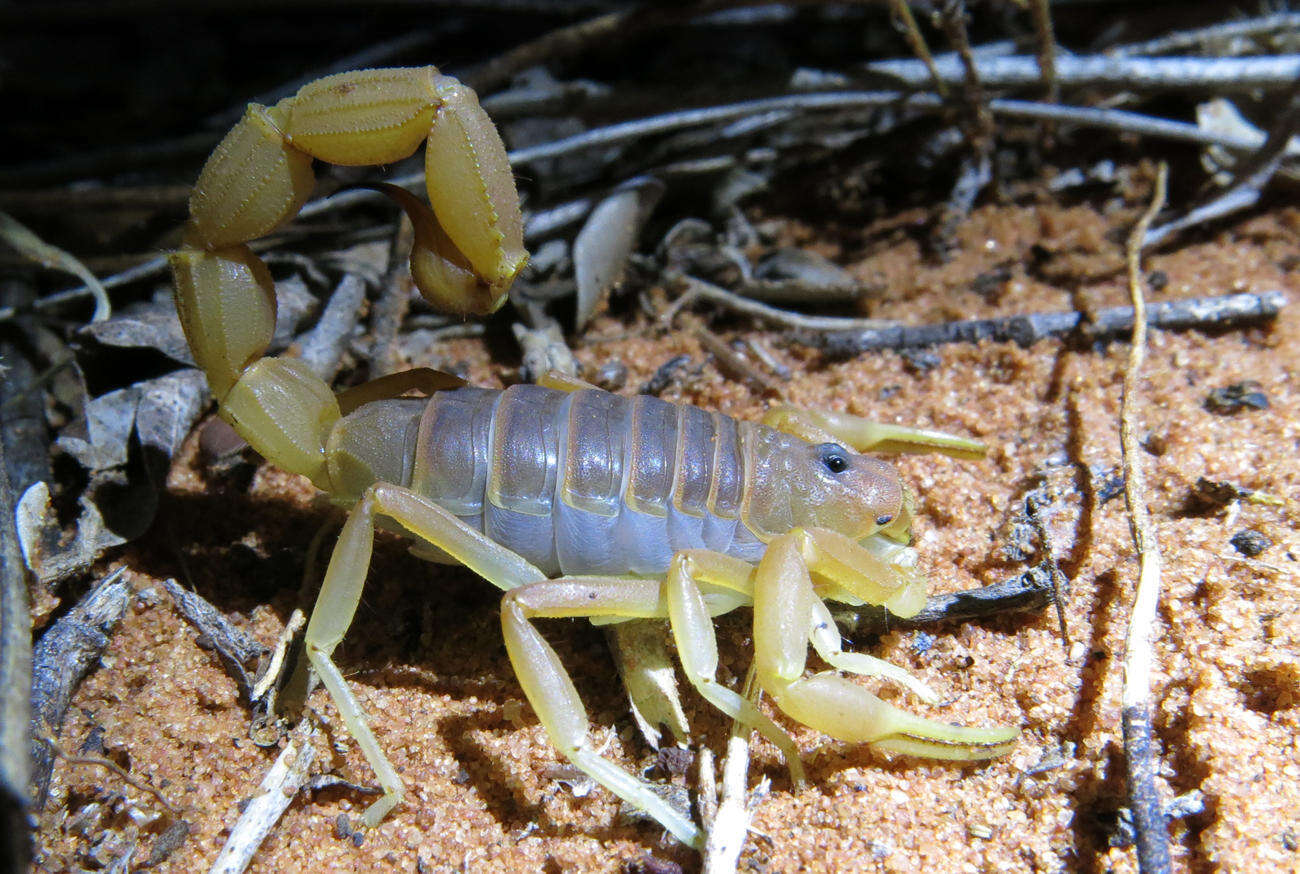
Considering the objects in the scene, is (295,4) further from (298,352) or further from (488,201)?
(488,201)

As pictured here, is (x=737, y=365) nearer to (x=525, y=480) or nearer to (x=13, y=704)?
(x=525, y=480)

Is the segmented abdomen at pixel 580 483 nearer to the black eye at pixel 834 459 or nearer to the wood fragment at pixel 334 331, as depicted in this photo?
the black eye at pixel 834 459

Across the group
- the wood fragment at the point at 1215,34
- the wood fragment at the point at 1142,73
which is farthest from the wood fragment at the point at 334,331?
the wood fragment at the point at 1215,34

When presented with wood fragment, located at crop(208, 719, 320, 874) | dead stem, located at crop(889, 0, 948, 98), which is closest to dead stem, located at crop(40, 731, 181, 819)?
wood fragment, located at crop(208, 719, 320, 874)

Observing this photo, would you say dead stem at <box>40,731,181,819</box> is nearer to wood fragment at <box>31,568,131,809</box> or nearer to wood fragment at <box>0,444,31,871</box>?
wood fragment at <box>31,568,131,809</box>

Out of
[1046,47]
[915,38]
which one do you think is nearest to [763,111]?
[915,38]

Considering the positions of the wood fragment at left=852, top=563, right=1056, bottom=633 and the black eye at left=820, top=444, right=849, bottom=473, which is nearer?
the wood fragment at left=852, top=563, right=1056, bottom=633
